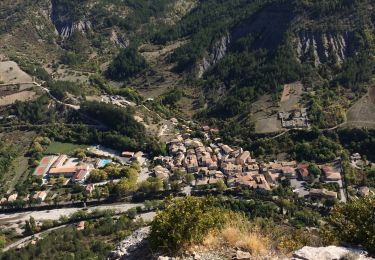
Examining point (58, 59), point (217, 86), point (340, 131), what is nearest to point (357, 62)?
point (340, 131)

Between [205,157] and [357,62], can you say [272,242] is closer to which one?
[205,157]

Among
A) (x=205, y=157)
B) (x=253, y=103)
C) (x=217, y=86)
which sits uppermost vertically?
(x=217, y=86)

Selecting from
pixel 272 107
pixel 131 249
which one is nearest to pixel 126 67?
pixel 272 107

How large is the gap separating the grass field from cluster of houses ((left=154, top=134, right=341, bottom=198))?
14.4m

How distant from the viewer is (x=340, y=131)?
62969 millimetres

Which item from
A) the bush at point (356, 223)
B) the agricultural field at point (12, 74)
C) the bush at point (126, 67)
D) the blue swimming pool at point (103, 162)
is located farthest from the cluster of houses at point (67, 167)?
the bush at point (356, 223)

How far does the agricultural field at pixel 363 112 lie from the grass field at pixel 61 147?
134 feet

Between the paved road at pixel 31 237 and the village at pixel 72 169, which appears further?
the village at pixel 72 169

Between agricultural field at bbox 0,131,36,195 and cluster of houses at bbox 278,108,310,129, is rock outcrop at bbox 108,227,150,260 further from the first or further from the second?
cluster of houses at bbox 278,108,310,129

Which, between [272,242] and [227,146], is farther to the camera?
[227,146]

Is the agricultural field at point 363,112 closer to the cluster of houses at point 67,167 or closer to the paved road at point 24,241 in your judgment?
the cluster of houses at point 67,167

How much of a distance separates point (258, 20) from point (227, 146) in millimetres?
39695

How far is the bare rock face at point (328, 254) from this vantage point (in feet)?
40.9

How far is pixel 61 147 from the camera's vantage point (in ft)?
227
